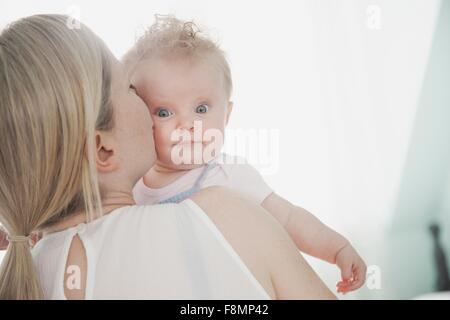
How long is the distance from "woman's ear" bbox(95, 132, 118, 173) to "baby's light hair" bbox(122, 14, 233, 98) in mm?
222

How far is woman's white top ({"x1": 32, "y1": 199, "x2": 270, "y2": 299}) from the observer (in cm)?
87

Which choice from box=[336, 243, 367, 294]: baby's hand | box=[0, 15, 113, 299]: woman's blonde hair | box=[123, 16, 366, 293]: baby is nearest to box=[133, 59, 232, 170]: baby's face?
box=[123, 16, 366, 293]: baby

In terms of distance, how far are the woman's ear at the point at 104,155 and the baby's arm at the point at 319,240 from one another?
0.33 m

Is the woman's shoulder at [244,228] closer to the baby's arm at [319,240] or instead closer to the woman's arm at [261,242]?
the woman's arm at [261,242]

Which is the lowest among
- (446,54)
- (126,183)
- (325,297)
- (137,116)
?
(325,297)

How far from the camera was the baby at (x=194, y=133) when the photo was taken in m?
1.10

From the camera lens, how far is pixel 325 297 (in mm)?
938

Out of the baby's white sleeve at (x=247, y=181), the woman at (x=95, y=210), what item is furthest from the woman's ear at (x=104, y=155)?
the baby's white sleeve at (x=247, y=181)

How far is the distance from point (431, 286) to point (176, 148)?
0.62 m

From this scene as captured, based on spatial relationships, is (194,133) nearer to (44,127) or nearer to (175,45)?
(175,45)

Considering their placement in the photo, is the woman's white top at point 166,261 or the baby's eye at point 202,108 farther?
the baby's eye at point 202,108

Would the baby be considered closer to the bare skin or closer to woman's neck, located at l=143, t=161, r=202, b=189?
woman's neck, located at l=143, t=161, r=202, b=189
